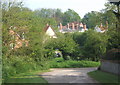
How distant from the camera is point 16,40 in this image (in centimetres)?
2119

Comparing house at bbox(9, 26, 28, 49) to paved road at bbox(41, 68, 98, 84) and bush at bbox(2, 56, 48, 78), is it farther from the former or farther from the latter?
paved road at bbox(41, 68, 98, 84)

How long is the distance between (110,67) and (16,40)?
9.01m

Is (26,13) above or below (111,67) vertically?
above

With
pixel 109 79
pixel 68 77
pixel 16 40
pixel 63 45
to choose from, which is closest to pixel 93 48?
pixel 63 45

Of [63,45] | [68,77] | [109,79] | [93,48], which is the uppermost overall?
[63,45]

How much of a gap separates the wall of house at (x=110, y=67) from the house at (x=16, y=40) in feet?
25.9

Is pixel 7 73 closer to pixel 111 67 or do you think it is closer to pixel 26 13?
pixel 26 13

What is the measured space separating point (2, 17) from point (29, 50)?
4954 millimetres

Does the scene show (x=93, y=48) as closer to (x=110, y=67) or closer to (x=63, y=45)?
(x=63, y=45)

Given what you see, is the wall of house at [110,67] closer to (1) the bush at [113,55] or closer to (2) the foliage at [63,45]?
(1) the bush at [113,55]

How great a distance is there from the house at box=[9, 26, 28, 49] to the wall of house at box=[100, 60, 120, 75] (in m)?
7.89

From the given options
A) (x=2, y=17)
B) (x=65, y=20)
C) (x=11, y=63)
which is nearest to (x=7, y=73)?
(x=11, y=63)

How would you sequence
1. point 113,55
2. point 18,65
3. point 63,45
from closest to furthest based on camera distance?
point 113,55
point 18,65
point 63,45

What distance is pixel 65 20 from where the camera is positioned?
81.6m
